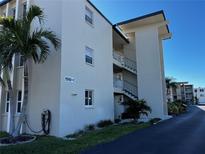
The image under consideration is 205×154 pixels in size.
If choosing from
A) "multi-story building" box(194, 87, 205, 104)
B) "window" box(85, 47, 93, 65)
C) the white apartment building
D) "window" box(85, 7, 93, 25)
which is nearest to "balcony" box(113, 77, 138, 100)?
the white apartment building

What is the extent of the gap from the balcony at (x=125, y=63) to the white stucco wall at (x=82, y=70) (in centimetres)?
289

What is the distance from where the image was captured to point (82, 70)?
13461mm

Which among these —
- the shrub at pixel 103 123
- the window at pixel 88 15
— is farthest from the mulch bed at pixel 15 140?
the window at pixel 88 15

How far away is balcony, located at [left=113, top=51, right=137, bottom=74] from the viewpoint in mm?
21017

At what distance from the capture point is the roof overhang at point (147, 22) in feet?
67.9

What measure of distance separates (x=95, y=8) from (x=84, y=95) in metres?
7.41

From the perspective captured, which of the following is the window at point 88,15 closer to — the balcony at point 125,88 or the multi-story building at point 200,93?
the balcony at point 125,88

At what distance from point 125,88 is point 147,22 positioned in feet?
25.9

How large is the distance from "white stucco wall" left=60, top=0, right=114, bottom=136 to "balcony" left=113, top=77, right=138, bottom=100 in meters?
2.59

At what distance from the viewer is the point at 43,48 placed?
1032 cm

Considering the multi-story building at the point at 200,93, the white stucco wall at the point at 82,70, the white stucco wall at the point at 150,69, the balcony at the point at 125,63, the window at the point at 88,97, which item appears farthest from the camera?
the multi-story building at the point at 200,93

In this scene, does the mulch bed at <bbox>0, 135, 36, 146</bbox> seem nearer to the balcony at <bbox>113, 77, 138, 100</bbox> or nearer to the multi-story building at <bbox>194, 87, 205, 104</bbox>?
the balcony at <bbox>113, 77, 138, 100</bbox>

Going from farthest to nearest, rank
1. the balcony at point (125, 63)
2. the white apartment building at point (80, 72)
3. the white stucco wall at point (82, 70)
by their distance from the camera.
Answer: the balcony at point (125, 63), the white stucco wall at point (82, 70), the white apartment building at point (80, 72)

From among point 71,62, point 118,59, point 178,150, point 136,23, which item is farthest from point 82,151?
point 136,23
